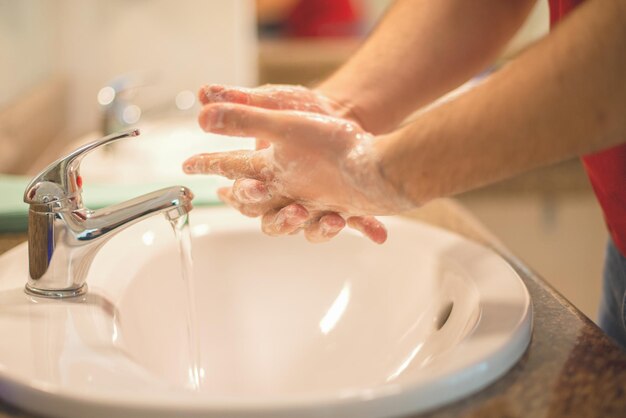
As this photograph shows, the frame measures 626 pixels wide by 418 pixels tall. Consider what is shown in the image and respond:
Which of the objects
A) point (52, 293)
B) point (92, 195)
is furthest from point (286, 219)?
point (92, 195)

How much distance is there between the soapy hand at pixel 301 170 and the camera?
0.59 meters

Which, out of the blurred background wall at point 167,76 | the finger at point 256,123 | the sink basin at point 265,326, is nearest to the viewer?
the sink basin at point 265,326

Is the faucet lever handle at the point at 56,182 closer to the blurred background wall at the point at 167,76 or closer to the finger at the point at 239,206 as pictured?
the finger at the point at 239,206

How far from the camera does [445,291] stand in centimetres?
69

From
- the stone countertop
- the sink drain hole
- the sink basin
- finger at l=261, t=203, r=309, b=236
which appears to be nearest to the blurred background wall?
the sink basin

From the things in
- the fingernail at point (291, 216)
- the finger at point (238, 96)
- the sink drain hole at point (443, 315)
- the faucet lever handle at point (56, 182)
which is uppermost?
the finger at point (238, 96)

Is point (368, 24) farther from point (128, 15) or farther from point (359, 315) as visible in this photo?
point (359, 315)

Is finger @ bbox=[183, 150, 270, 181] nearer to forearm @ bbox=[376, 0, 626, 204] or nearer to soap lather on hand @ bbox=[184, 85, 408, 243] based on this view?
soap lather on hand @ bbox=[184, 85, 408, 243]

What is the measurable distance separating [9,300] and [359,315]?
14.7 inches

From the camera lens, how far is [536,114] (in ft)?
1.55

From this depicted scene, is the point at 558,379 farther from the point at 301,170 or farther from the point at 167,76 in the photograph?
the point at 167,76

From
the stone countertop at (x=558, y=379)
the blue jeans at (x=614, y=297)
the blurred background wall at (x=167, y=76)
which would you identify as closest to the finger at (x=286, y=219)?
the stone countertop at (x=558, y=379)

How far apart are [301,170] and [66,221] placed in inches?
8.4

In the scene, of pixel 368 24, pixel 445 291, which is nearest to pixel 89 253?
pixel 445 291
